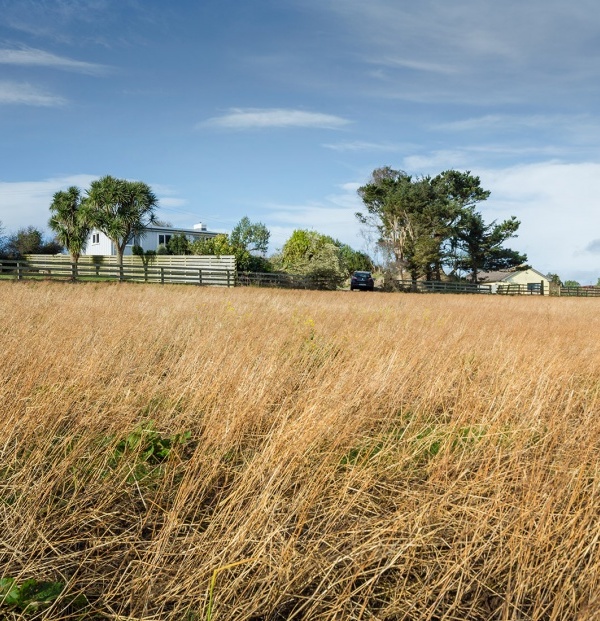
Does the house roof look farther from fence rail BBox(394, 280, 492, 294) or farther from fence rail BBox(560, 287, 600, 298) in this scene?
fence rail BBox(560, 287, 600, 298)

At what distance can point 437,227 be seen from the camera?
166 feet

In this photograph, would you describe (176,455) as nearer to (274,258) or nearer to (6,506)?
(6,506)

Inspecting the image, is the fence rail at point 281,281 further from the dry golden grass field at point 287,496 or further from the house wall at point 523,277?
the house wall at point 523,277

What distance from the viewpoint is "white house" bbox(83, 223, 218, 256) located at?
6588cm

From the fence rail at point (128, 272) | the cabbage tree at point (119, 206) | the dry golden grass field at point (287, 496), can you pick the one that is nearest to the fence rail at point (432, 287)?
the fence rail at point (128, 272)

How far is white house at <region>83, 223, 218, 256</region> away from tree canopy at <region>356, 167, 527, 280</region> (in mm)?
24123

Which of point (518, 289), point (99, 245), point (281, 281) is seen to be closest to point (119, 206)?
point (99, 245)

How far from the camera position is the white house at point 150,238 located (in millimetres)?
65875

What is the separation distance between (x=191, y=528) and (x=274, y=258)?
5122cm

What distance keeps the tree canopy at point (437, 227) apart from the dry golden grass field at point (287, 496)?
46.5 metres

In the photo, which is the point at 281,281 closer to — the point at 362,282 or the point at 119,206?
the point at 362,282

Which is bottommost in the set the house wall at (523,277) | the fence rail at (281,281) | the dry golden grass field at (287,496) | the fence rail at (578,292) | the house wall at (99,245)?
the dry golden grass field at (287,496)

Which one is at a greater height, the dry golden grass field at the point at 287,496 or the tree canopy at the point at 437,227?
the tree canopy at the point at 437,227

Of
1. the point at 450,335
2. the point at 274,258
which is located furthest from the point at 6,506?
the point at 274,258
